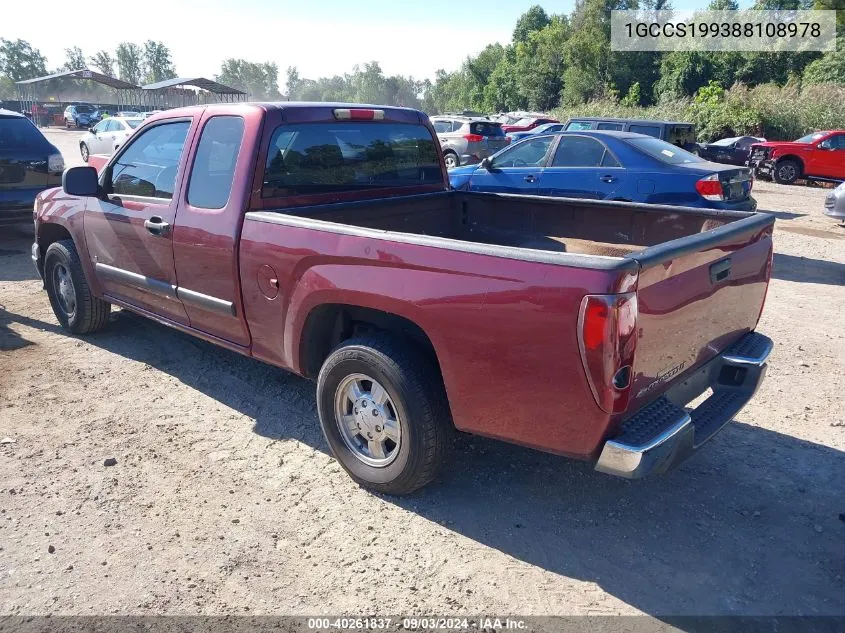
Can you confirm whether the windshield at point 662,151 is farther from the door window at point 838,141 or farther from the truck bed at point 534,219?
the door window at point 838,141

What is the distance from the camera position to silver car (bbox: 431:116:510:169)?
1709 centimetres

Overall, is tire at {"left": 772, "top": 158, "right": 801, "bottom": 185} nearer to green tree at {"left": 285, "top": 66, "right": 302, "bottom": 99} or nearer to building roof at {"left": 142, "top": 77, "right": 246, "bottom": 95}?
building roof at {"left": 142, "top": 77, "right": 246, "bottom": 95}

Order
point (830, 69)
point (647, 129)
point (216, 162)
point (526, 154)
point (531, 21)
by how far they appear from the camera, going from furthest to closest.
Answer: point (531, 21) → point (830, 69) → point (647, 129) → point (526, 154) → point (216, 162)

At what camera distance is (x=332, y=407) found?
347 cm

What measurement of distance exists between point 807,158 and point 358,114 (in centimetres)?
1752

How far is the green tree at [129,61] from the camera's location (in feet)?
378

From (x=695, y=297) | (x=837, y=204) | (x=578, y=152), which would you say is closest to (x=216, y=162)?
(x=695, y=297)

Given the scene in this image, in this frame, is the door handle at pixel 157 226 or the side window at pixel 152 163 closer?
the door handle at pixel 157 226

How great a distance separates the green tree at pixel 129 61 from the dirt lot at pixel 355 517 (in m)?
128

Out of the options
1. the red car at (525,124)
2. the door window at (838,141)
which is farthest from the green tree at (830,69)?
the door window at (838,141)

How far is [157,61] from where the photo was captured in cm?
11369

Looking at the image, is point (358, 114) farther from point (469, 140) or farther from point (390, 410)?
point (469, 140)

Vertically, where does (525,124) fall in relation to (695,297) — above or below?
above

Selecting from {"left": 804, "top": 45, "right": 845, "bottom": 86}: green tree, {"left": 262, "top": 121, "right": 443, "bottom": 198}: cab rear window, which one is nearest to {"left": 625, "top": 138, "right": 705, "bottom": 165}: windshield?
{"left": 262, "top": 121, "right": 443, "bottom": 198}: cab rear window
